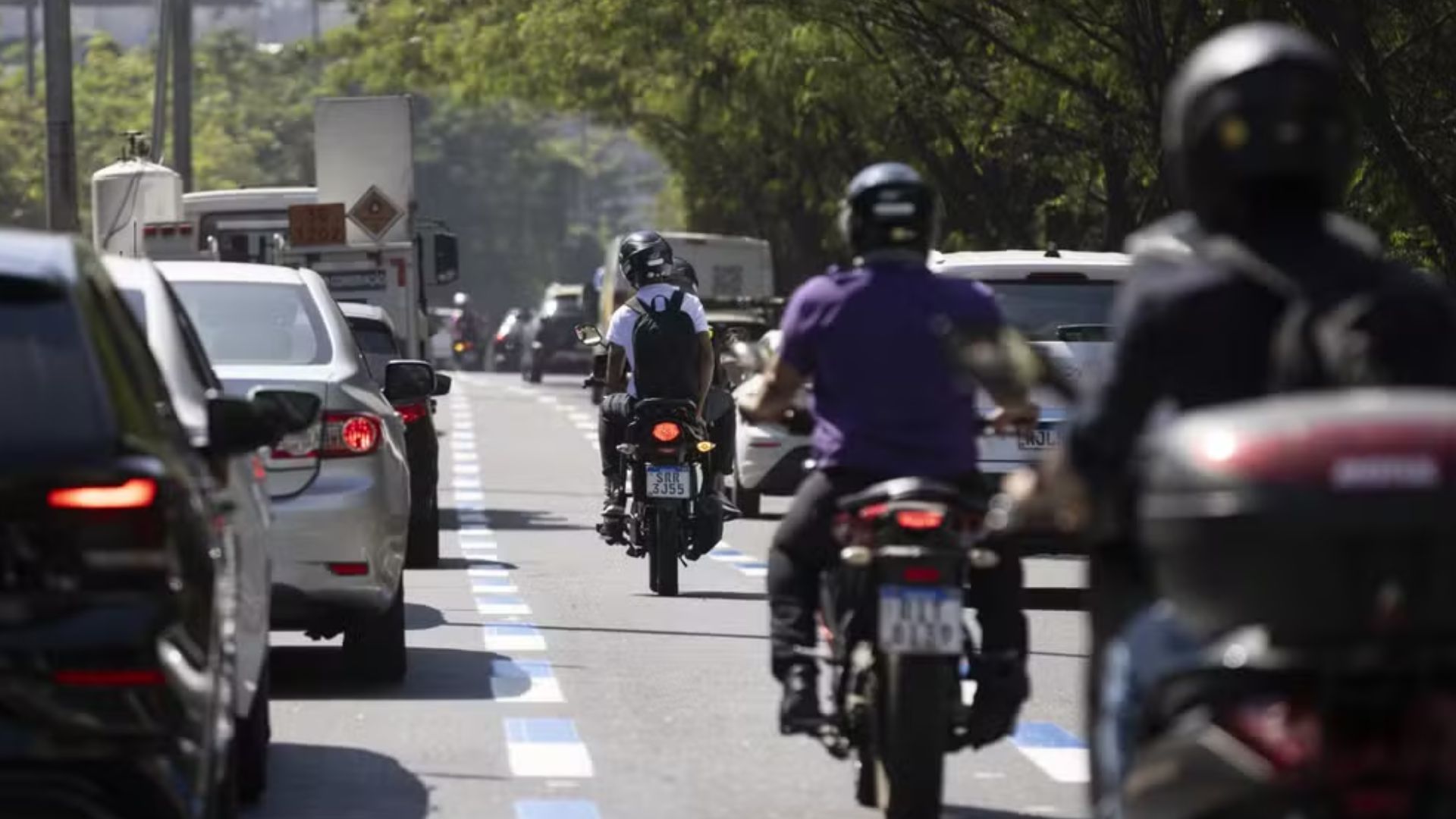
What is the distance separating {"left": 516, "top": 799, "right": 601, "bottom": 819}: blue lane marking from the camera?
31.2 feet

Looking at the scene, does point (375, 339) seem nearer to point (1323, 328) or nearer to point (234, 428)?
point (234, 428)

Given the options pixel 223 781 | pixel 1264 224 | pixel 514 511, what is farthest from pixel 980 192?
pixel 1264 224

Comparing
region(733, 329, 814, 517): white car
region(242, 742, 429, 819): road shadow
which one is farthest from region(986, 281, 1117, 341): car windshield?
region(242, 742, 429, 819): road shadow

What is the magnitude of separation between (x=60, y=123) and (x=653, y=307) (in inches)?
405

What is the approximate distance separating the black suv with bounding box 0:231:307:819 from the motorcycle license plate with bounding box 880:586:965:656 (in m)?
1.92

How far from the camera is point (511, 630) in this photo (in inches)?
608

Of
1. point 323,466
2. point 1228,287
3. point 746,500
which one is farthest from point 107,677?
point 746,500

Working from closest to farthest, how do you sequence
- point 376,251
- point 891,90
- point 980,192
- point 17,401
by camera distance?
point 17,401, point 376,251, point 891,90, point 980,192

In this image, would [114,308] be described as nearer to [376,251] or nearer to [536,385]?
[376,251]

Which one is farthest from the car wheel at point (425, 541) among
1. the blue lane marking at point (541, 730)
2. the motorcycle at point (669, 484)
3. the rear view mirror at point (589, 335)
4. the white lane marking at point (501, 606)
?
the blue lane marking at point (541, 730)

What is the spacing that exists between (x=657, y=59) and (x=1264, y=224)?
4388cm

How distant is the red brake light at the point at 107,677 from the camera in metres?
6.44

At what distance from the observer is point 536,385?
62.3 m

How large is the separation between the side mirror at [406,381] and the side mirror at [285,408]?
4.49 m
